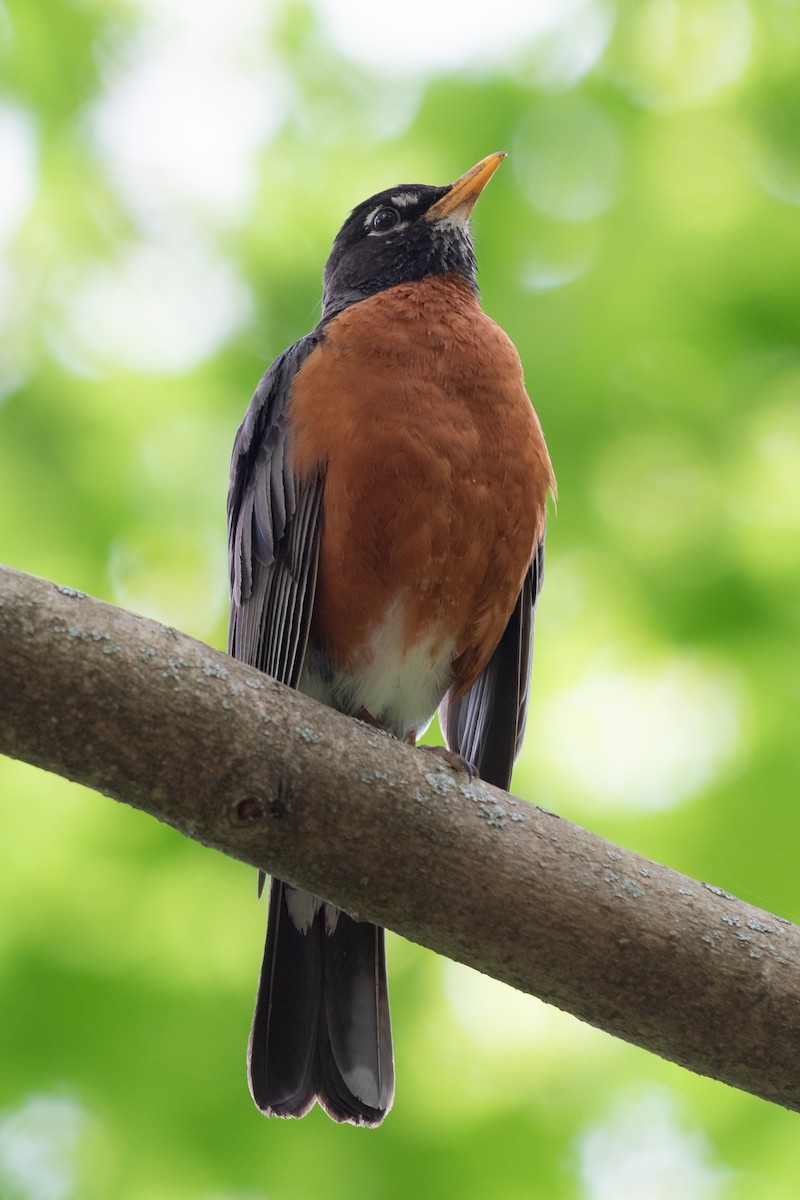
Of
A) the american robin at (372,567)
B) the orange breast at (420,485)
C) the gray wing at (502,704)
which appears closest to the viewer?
the american robin at (372,567)

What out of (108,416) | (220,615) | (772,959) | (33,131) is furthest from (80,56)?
(772,959)

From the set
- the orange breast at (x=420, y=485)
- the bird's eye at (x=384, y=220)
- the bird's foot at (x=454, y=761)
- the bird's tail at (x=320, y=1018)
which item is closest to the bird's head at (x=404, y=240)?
the bird's eye at (x=384, y=220)

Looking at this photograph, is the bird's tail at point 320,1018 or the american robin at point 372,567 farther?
the american robin at point 372,567

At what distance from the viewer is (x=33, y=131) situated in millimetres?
6234

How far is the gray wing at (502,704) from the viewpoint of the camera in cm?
433

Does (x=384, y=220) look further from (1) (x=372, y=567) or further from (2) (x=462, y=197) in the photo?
(1) (x=372, y=567)

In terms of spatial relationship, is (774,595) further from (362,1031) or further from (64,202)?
(64,202)

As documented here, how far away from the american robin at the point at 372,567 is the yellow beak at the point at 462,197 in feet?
2.94

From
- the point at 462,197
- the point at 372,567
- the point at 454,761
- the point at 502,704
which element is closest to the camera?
the point at 454,761

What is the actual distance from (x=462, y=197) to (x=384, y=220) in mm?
370

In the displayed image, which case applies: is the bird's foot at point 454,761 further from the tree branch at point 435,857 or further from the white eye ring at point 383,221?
the white eye ring at point 383,221

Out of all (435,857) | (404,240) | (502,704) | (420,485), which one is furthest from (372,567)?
(404,240)

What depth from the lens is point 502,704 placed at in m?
4.39

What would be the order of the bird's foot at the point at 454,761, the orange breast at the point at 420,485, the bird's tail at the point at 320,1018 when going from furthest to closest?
the orange breast at the point at 420,485, the bird's tail at the point at 320,1018, the bird's foot at the point at 454,761
